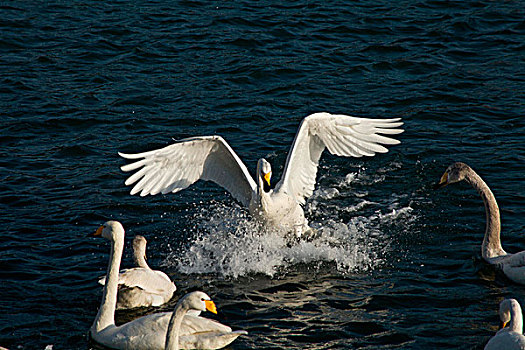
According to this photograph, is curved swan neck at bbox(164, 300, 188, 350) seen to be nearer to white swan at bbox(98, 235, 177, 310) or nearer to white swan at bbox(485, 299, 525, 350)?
white swan at bbox(98, 235, 177, 310)

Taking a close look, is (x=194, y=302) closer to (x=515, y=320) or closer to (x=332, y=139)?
(x=515, y=320)

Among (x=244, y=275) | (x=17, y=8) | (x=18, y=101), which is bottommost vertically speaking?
(x=244, y=275)

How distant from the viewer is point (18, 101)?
13.6 m

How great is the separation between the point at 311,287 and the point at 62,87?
23.2ft

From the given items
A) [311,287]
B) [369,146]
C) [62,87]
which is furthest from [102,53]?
[311,287]

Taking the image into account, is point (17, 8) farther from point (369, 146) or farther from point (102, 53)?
point (369, 146)

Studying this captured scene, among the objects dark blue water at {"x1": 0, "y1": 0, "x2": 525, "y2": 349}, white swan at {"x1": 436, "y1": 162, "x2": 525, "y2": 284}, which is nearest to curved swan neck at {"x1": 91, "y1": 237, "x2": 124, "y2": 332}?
dark blue water at {"x1": 0, "y1": 0, "x2": 525, "y2": 349}

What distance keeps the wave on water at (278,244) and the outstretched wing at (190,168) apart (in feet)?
1.57

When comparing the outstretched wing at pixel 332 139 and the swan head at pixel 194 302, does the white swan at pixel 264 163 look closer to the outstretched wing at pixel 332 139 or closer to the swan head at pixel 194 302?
the outstretched wing at pixel 332 139

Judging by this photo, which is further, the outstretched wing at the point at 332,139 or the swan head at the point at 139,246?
the outstretched wing at the point at 332,139

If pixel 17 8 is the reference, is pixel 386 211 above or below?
below

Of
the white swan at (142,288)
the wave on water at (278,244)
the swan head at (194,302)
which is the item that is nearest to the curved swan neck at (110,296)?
the white swan at (142,288)

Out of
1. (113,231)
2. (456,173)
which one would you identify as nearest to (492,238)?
(456,173)

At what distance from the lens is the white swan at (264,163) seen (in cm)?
962
